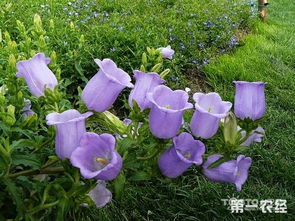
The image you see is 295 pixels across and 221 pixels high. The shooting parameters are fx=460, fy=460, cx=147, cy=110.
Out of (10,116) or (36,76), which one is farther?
(10,116)

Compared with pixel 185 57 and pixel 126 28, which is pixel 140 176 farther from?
pixel 126 28

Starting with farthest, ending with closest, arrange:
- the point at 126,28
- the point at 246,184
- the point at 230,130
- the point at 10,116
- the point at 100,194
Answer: the point at 126,28 < the point at 246,184 < the point at 100,194 < the point at 10,116 < the point at 230,130

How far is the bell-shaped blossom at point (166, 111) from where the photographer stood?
131cm

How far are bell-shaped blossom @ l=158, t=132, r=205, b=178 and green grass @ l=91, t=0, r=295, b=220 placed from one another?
288 millimetres

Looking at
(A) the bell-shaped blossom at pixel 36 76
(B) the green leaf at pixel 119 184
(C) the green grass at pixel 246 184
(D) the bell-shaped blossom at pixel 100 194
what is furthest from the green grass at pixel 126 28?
(B) the green leaf at pixel 119 184

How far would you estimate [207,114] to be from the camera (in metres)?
1.35

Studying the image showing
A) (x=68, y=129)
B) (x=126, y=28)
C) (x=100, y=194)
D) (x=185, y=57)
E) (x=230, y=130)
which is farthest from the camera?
(x=126, y=28)

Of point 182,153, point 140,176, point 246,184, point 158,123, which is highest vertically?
point 158,123

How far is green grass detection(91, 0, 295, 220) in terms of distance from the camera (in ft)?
7.57

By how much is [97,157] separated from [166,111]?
241mm

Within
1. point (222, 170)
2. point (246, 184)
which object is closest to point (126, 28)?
point (246, 184)

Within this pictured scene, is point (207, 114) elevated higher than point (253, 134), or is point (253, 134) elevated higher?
point (207, 114)

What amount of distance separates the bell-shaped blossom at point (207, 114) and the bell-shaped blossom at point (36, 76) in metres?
0.45

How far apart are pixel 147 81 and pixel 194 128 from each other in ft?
0.68
